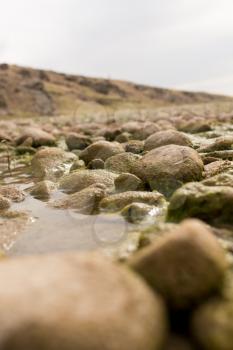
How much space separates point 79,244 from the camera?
4.38 metres

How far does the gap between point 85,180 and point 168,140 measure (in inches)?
97.4

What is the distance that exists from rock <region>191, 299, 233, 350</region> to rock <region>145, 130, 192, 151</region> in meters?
6.21

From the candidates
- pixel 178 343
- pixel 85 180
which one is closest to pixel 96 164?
pixel 85 180

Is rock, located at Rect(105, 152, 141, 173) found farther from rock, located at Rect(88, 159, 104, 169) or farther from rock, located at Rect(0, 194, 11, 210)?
rock, located at Rect(0, 194, 11, 210)

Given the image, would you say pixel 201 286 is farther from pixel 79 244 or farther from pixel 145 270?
pixel 79 244

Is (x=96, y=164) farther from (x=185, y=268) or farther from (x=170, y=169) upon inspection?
(x=185, y=268)

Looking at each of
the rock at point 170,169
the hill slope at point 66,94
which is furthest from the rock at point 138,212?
the hill slope at point 66,94

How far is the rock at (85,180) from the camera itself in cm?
663

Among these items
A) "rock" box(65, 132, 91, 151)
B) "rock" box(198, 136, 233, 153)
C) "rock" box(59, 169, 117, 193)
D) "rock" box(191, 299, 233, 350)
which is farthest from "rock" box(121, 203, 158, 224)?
"rock" box(65, 132, 91, 151)

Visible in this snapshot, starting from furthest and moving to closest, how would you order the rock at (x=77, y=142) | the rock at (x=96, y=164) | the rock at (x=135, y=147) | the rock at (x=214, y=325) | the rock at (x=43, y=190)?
the rock at (x=77, y=142)
the rock at (x=135, y=147)
the rock at (x=96, y=164)
the rock at (x=43, y=190)
the rock at (x=214, y=325)

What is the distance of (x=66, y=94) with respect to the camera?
81.0m

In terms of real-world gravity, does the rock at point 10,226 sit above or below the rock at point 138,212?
below

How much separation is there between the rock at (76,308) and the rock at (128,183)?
374 centimetres

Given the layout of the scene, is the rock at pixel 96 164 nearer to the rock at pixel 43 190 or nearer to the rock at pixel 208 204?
the rock at pixel 43 190
